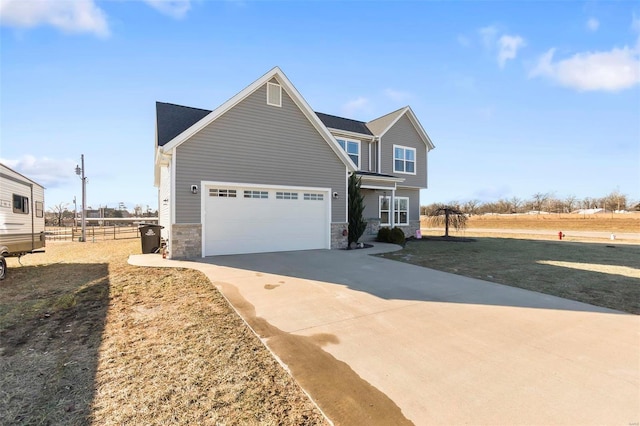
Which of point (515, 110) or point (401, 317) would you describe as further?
point (515, 110)

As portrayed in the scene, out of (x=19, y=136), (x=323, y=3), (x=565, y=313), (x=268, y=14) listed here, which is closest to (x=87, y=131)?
(x=19, y=136)

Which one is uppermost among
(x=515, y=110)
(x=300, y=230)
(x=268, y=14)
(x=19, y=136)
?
(x=268, y=14)

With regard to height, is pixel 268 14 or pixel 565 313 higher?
pixel 268 14

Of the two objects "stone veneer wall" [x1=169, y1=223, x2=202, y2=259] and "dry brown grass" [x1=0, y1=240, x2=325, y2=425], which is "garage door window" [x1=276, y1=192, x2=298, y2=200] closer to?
"stone veneer wall" [x1=169, y1=223, x2=202, y2=259]

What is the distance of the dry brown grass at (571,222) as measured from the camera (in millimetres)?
30422

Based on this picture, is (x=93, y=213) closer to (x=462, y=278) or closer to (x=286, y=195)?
(x=286, y=195)

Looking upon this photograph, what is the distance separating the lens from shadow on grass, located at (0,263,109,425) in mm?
2492

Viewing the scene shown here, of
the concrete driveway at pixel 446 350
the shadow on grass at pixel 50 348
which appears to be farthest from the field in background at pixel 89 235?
the concrete driveway at pixel 446 350

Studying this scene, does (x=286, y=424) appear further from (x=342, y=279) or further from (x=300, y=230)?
(x=300, y=230)

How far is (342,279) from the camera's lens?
7.24 meters

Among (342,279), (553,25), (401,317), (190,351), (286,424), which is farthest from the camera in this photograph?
(553,25)

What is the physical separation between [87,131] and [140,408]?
574 inches

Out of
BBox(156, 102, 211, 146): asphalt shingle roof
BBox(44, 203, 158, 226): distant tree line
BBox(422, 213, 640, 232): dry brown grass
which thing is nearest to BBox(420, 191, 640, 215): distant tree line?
BBox(422, 213, 640, 232): dry brown grass

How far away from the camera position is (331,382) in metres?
2.86
